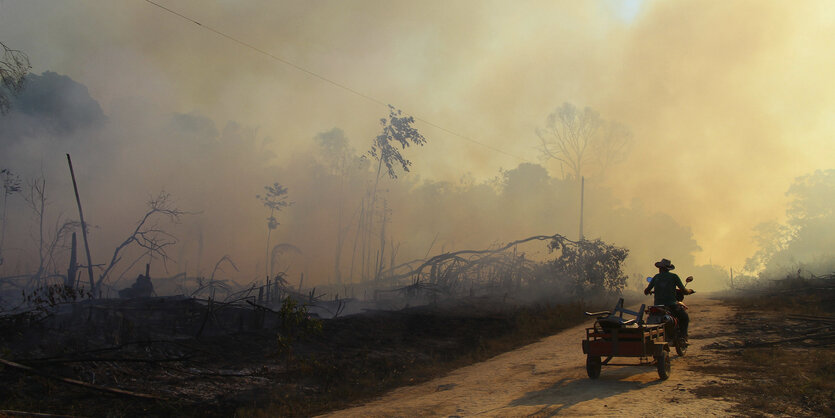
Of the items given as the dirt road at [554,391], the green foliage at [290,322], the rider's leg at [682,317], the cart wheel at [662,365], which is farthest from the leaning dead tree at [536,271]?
the cart wheel at [662,365]

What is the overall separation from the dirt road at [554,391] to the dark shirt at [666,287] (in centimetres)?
137

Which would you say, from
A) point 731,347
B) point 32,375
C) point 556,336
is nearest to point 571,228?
point 556,336

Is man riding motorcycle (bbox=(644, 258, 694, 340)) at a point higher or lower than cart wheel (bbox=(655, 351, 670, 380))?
higher

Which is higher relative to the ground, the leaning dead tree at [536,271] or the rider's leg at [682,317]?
the leaning dead tree at [536,271]

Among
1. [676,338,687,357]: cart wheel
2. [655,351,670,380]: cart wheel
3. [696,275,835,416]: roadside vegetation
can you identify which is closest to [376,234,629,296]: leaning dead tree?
[696,275,835,416]: roadside vegetation

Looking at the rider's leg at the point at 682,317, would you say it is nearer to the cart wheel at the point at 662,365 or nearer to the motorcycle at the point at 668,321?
the motorcycle at the point at 668,321

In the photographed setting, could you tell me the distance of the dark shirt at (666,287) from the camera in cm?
1052

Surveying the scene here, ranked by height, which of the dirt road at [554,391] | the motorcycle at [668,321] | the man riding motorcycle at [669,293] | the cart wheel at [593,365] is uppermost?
the man riding motorcycle at [669,293]

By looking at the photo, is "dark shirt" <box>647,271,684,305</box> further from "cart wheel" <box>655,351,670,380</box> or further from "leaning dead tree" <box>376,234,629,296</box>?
"leaning dead tree" <box>376,234,629,296</box>

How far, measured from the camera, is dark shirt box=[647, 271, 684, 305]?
414 inches

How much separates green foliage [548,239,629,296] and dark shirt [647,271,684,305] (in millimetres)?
20321

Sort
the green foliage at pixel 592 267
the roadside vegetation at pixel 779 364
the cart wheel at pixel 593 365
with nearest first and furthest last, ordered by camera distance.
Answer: the roadside vegetation at pixel 779 364
the cart wheel at pixel 593 365
the green foliage at pixel 592 267

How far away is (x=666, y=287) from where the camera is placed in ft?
34.7

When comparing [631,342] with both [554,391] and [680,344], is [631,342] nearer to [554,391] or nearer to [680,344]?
[554,391]
